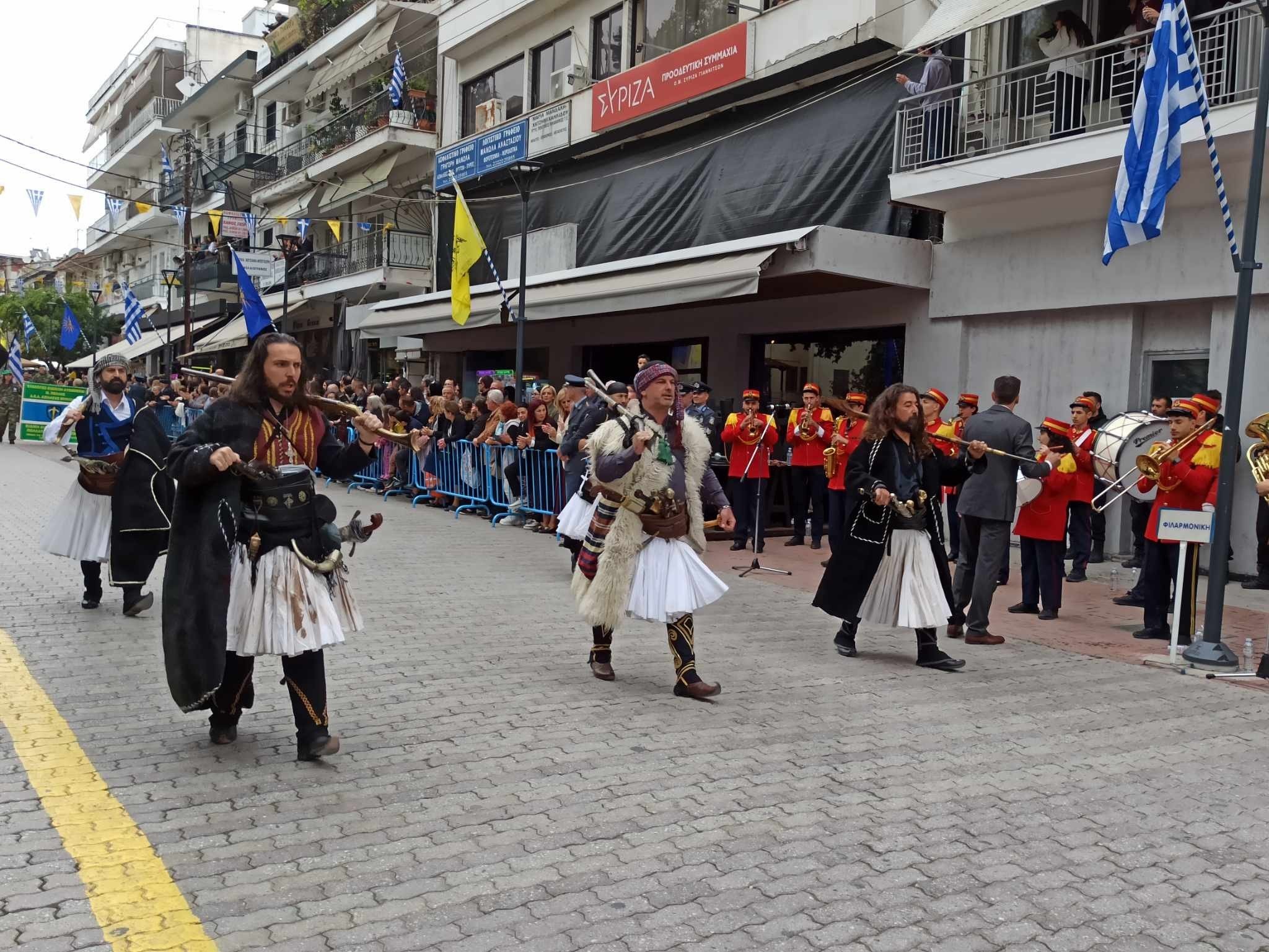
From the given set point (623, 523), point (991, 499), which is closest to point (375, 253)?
point (991, 499)

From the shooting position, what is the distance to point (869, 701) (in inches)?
250

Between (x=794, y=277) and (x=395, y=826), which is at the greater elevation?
(x=794, y=277)

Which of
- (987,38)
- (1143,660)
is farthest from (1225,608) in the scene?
(987,38)

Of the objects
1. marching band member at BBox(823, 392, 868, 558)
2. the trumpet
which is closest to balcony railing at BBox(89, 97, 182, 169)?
marching band member at BBox(823, 392, 868, 558)

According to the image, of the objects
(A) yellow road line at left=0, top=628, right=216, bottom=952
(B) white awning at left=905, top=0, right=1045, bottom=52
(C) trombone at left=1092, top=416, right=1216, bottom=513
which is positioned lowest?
(A) yellow road line at left=0, top=628, right=216, bottom=952

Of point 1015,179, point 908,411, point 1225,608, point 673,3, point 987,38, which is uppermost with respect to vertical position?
point 673,3

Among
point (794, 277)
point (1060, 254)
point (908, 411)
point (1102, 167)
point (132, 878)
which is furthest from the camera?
point (794, 277)

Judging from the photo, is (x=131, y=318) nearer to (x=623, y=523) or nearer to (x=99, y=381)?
(x=99, y=381)

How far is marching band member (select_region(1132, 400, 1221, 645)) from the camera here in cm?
809

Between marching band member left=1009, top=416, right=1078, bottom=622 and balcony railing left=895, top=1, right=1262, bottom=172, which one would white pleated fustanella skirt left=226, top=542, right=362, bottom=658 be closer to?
marching band member left=1009, top=416, right=1078, bottom=622

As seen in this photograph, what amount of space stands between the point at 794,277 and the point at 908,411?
24.7 ft

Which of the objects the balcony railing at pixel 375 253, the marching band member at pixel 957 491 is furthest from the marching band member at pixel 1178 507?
the balcony railing at pixel 375 253

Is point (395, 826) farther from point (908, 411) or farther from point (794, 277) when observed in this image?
point (794, 277)

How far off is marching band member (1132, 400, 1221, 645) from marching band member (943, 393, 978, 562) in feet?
7.97
